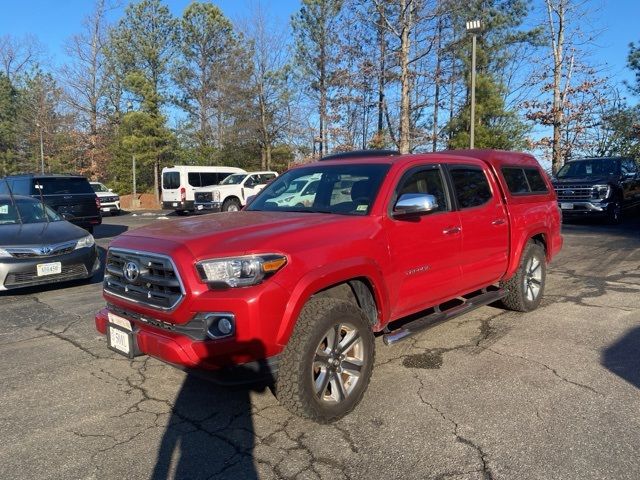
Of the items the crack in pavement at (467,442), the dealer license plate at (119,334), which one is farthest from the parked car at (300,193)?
the crack in pavement at (467,442)

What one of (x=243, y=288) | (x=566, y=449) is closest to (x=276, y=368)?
(x=243, y=288)

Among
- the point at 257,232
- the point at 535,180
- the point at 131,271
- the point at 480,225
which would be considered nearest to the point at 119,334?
the point at 131,271

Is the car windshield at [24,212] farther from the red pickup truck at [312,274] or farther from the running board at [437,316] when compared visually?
the running board at [437,316]

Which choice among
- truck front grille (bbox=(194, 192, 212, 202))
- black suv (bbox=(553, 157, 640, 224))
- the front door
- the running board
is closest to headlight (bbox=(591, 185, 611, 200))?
black suv (bbox=(553, 157, 640, 224))

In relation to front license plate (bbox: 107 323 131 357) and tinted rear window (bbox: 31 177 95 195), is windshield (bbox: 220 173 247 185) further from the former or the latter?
front license plate (bbox: 107 323 131 357)

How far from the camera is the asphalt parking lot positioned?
2959 mm

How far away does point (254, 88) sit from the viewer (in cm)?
3216

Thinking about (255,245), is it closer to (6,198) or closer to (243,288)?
(243,288)

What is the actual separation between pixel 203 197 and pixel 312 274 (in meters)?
18.8

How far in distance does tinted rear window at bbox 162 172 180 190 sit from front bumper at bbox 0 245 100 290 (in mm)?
15894

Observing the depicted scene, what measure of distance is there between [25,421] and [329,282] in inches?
90.2

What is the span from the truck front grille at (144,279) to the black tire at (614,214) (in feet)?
46.7

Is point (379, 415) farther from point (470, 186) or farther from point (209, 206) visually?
point (209, 206)

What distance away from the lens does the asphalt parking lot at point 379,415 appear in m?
2.96
